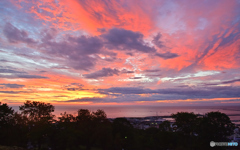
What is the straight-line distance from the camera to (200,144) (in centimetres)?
2275

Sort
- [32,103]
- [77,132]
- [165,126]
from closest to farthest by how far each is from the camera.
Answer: [77,132]
[32,103]
[165,126]

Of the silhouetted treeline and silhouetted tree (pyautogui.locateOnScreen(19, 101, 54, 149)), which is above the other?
silhouetted tree (pyautogui.locateOnScreen(19, 101, 54, 149))

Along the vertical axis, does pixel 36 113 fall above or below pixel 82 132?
above

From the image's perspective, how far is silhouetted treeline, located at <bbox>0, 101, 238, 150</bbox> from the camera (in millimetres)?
20609

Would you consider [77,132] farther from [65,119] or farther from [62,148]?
[65,119]

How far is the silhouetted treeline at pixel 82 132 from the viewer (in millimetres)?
20609

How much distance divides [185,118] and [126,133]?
18051mm

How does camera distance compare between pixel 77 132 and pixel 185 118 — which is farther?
pixel 185 118

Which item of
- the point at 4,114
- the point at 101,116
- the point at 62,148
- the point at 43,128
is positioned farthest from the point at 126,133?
the point at 4,114

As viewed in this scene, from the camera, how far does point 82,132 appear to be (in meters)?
21.0

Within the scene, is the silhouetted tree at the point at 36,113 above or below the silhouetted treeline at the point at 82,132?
above

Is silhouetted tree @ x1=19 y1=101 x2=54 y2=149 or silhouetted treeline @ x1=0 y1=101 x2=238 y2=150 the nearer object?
silhouetted treeline @ x1=0 y1=101 x2=238 y2=150

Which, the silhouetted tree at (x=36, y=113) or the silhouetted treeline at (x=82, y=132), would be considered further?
the silhouetted tree at (x=36, y=113)

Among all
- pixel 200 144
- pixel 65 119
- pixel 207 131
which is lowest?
pixel 200 144
